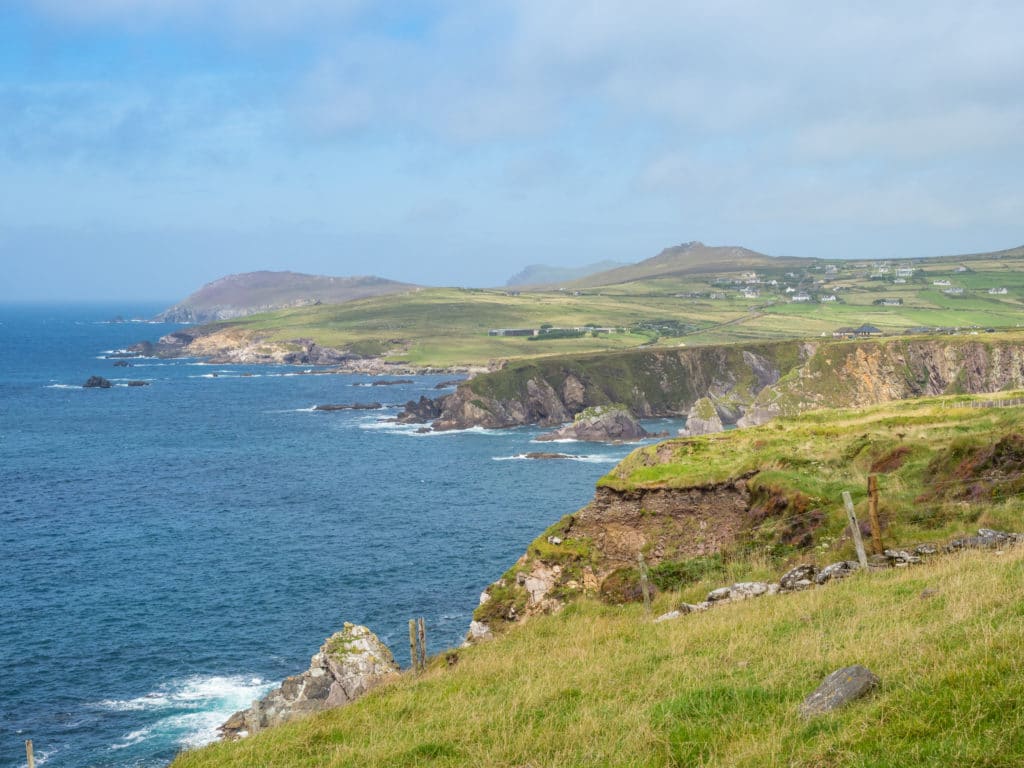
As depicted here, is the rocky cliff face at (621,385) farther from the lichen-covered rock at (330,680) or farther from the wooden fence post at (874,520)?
the wooden fence post at (874,520)

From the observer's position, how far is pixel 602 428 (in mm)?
134750

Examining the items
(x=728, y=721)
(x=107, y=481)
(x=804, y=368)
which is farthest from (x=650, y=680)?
(x=804, y=368)

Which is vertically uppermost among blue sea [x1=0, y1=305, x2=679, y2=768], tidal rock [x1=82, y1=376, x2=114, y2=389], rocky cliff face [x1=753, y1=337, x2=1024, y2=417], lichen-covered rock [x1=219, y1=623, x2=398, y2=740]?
tidal rock [x1=82, y1=376, x2=114, y2=389]

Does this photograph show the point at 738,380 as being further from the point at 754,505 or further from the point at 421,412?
the point at 754,505

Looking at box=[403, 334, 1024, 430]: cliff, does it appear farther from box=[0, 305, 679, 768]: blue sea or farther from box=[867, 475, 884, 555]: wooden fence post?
box=[867, 475, 884, 555]: wooden fence post

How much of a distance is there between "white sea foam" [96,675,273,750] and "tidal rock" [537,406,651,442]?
91419mm

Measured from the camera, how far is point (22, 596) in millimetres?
59000

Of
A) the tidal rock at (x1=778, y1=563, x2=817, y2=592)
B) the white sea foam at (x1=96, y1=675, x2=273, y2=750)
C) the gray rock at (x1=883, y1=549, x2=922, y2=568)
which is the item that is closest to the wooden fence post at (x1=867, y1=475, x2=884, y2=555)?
the gray rock at (x1=883, y1=549, x2=922, y2=568)

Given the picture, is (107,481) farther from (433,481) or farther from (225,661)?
(225,661)

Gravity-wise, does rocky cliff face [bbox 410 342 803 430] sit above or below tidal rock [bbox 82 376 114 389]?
below

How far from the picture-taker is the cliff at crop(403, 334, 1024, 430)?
126250 millimetres

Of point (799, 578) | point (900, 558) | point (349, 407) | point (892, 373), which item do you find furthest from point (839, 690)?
point (349, 407)

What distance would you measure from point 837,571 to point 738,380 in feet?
501

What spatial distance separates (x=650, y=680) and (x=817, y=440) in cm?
2912
